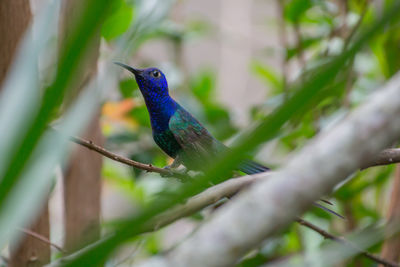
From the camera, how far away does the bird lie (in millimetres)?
1646

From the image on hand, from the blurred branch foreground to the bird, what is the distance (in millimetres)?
1216

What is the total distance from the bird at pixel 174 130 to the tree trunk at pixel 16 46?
17.2 inches

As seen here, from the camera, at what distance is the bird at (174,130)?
1646mm

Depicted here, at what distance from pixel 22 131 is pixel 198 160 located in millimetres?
1196

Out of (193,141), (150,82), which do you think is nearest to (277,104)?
(193,141)

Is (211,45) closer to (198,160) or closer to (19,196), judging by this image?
(198,160)

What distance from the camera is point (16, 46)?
49.3 inches

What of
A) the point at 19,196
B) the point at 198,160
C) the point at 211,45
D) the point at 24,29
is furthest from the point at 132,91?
the point at 211,45

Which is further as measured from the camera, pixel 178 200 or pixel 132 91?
pixel 132 91

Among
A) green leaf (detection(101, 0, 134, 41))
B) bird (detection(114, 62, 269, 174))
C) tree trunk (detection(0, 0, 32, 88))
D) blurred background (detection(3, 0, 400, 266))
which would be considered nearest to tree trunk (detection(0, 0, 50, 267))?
tree trunk (detection(0, 0, 32, 88))

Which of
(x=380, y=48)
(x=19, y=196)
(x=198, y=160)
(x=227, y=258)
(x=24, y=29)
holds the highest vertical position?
(x=380, y=48)

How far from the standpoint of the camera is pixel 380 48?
2.20 m

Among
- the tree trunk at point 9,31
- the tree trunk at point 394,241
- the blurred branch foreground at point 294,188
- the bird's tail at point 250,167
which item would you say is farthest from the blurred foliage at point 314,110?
the blurred branch foreground at point 294,188

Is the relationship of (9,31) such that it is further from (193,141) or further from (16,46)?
(193,141)
